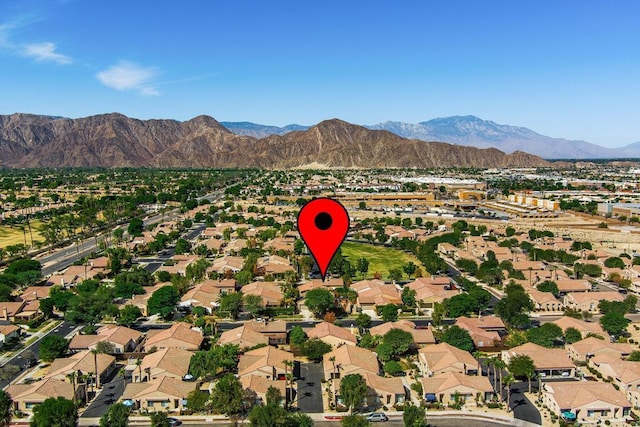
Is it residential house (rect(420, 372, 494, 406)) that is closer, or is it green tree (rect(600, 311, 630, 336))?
residential house (rect(420, 372, 494, 406))

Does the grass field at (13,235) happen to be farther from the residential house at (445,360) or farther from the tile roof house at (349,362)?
the residential house at (445,360)

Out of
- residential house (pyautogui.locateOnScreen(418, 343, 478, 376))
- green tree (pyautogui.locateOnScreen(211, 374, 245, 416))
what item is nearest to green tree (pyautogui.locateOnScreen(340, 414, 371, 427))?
green tree (pyautogui.locateOnScreen(211, 374, 245, 416))

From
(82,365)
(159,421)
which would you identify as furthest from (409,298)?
(82,365)

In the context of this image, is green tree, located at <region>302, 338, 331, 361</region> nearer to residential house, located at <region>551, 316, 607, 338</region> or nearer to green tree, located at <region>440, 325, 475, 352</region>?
green tree, located at <region>440, 325, 475, 352</region>

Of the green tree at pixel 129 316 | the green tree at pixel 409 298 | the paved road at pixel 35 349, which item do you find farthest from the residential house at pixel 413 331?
the paved road at pixel 35 349

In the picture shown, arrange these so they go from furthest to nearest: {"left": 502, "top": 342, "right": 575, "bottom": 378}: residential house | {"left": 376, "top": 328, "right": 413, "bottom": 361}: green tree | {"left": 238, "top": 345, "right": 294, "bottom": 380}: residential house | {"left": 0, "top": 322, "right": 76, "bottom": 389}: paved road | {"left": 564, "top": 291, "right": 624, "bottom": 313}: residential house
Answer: {"left": 564, "top": 291, "right": 624, "bottom": 313}: residential house
{"left": 376, "top": 328, "right": 413, "bottom": 361}: green tree
{"left": 0, "top": 322, "right": 76, "bottom": 389}: paved road
{"left": 502, "top": 342, "right": 575, "bottom": 378}: residential house
{"left": 238, "top": 345, "right": 294, "bottom": 380}: residential house

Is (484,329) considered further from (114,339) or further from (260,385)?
(114,339)

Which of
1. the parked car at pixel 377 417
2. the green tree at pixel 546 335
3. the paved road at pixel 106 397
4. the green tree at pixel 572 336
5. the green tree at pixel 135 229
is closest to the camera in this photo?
the parked car at pixel 377 417
